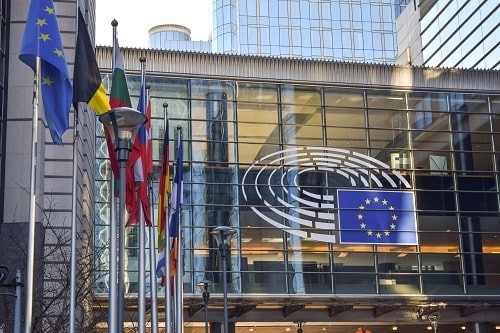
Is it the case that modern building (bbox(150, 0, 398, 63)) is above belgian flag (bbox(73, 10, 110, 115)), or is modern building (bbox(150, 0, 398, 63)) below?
above

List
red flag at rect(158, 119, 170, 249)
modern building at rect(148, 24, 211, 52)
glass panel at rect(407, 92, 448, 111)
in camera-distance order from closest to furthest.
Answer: red flag at rect(158, 119, 170, 249), glass panel at rect(407, 92, 448, 111), modern building at rect(148, 24, 211, 52)

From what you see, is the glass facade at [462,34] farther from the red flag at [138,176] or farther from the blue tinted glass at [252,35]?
the red flag at [138,176]

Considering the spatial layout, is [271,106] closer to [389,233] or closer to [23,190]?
[389,233]

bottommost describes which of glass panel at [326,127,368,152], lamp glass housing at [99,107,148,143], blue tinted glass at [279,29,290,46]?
lamp glass housing at [99,107,148,143]

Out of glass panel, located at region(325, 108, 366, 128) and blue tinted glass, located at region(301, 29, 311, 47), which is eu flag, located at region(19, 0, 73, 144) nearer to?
glass panel, located at region(325, 108, 366, 128)

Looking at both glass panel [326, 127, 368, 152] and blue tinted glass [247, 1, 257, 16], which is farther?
blue tinted glass [247, 1, 257, 16]

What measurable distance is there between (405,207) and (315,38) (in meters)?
85.6

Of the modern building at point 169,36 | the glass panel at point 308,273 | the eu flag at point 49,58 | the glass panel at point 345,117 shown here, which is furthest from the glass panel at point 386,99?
the modern building at point 169,36

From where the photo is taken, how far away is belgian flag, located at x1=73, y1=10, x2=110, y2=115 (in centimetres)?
1741

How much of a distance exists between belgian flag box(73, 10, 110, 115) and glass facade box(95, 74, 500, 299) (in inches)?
999

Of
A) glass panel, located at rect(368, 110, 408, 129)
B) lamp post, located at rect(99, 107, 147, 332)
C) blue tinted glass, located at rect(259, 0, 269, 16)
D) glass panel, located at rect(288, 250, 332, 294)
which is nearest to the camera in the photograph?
lamp post, located at rect(99, 107, 147, 332)

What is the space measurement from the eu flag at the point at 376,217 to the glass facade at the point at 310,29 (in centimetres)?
8179

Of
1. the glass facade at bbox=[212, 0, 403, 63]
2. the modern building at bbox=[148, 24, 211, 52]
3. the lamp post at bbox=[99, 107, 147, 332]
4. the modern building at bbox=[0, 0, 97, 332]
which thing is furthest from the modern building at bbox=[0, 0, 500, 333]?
the modern building at bbox=[148, 24, 211, 52]

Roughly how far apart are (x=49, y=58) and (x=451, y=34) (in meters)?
63.9
